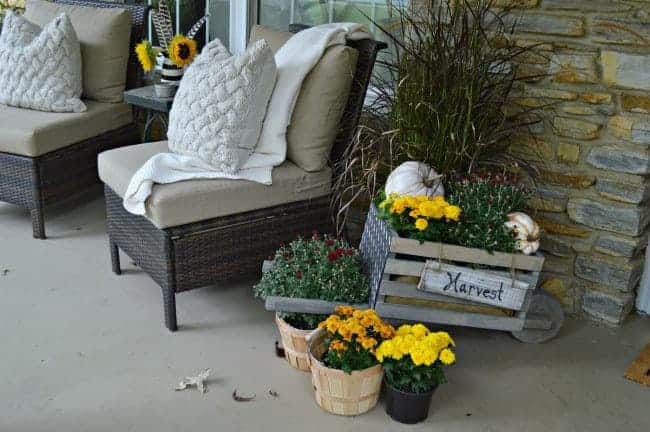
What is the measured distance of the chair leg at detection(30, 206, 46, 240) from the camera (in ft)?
10.7

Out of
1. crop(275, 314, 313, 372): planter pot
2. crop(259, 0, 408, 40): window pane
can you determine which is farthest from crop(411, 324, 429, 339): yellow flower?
crop(259, 0, 408, 40): window pane

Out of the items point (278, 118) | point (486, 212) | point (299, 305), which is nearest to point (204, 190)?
point (278, 118)

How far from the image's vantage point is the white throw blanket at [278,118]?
2.59 metres

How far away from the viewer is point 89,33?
3617 mm

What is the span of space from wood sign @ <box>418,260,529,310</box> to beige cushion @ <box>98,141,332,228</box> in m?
0.68

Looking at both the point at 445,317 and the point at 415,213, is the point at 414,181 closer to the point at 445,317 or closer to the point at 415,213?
the point at 415,213

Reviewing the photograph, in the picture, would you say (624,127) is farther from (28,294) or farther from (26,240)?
(26,240)

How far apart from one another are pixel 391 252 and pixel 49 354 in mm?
1222

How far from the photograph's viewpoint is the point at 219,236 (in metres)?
2.61

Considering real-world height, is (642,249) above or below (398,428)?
above

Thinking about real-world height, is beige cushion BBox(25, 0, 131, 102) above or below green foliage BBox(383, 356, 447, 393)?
above

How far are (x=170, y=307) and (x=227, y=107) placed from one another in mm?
758

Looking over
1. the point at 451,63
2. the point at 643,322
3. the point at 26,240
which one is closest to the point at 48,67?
the point at 26,240

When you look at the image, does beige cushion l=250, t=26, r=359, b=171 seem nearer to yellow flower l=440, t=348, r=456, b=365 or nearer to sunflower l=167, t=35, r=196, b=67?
sunflower l=167, t=35, r=196, b=67
